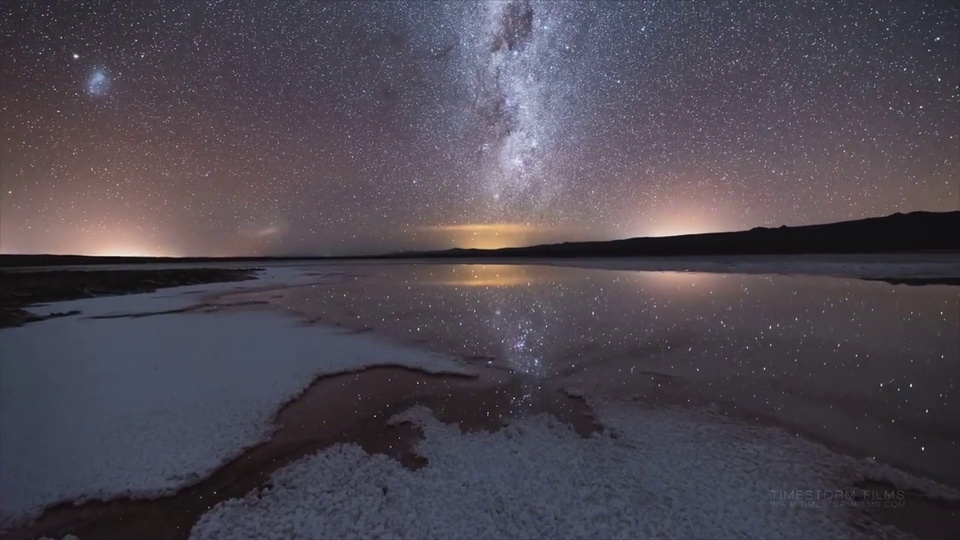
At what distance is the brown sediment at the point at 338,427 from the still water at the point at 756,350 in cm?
93

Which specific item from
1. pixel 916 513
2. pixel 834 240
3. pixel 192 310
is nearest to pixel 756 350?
pixel 916 513

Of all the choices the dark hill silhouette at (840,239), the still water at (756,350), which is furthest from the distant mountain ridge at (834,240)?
the still water at (756,350)

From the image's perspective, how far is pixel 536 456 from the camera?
3.95m

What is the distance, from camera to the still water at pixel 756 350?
4.51 meters

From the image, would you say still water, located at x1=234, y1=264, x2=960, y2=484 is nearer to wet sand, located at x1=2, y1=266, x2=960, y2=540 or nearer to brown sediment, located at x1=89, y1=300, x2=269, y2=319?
wet sand, located at x1=2, y1=266, x2=960, y2=540

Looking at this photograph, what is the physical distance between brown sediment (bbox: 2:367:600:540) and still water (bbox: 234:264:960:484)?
927 millimetres

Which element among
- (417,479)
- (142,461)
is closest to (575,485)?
(417,479)

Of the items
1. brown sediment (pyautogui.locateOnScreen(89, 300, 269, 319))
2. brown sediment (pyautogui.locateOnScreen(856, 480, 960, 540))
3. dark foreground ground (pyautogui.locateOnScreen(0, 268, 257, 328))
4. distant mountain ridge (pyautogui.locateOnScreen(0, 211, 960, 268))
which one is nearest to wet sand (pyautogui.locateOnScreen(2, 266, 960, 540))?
brown sediment (pyautogui.locateOnScreen(856, 480, 960, 540))

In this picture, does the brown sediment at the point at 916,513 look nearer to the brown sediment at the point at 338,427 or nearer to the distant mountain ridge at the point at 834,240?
the brown sediment at the point at 338,427

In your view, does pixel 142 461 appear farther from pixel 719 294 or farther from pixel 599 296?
pixel 719 294

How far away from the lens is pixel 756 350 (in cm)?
739

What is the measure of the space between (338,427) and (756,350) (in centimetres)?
736

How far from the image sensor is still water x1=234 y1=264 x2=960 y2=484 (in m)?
4.51

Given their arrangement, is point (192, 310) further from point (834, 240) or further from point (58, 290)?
point (834, 240)
